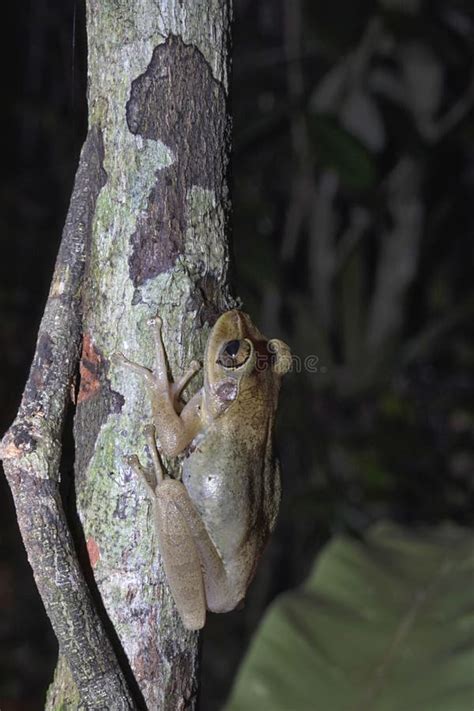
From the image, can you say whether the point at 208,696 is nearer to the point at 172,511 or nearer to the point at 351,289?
the point at 351,289

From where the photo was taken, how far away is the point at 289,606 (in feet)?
3.38

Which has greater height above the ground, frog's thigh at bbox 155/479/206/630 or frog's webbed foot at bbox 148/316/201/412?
frog's webbed foot at bbox 148/316/201/412

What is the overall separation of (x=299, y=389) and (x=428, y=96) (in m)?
A: 1.77

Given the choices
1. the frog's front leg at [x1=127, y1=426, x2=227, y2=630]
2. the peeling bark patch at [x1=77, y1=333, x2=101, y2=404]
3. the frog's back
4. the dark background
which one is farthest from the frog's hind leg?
the dark background

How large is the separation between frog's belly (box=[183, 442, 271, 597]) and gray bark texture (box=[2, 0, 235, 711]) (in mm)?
438

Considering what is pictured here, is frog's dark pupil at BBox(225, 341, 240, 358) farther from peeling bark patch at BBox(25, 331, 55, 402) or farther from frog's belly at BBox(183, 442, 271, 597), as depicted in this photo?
peeling bark patch at BBox(25, 331, 55, 402)

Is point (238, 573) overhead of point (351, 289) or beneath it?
beneath

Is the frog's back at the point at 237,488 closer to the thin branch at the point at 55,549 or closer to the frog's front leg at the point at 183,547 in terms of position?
the frog's front leg at the point at 183,547

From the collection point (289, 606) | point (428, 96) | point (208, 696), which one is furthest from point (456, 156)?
point (289, 606)

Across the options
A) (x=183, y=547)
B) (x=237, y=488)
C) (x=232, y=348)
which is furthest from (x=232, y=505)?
(x=232, y=348)

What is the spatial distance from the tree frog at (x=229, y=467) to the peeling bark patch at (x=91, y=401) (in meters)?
0.22

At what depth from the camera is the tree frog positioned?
1.49 metres

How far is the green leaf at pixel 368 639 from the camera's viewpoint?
31.5 inches

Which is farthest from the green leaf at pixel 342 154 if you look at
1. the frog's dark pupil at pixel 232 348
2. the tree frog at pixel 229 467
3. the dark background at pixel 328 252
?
the frog's dark pupil at pixel 232 348
